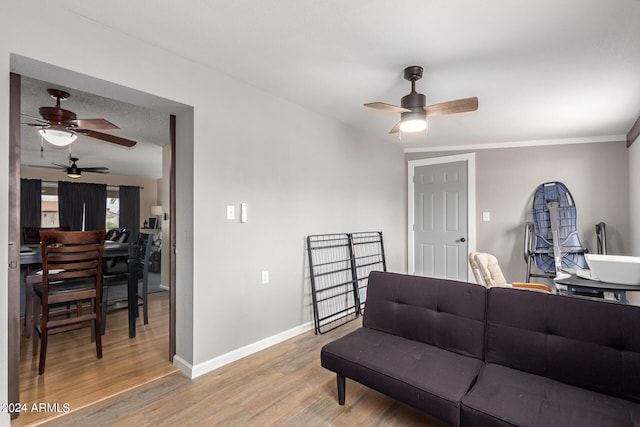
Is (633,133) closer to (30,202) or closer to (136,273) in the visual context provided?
(136,273)

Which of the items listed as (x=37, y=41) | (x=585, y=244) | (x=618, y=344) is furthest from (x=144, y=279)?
(x=585, y=244)

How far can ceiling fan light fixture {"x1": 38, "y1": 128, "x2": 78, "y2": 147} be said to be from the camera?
2.99 meters

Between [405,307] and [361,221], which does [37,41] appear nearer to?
[405,307]

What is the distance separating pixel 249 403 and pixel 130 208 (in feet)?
26.6

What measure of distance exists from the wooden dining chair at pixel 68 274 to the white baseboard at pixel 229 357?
83 centimetres

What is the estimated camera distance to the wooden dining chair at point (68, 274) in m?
2.35

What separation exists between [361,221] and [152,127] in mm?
2962

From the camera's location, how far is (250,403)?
2023 mm

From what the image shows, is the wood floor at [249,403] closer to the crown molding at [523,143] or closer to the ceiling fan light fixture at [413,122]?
the ceiling fan light fixture at [413,122]

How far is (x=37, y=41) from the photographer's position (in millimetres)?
1693

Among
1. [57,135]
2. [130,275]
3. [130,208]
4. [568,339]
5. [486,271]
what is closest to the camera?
[568,339]

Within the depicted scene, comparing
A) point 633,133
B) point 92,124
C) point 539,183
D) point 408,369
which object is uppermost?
point 633,133

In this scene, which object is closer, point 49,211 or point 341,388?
point 341,388

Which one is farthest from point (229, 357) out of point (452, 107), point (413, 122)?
point (452, 107)
